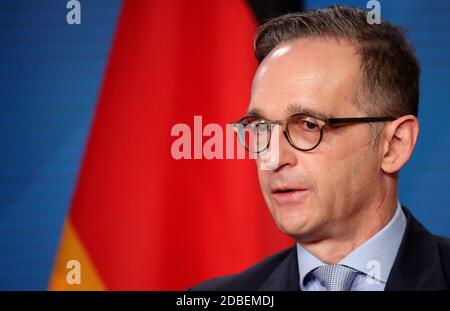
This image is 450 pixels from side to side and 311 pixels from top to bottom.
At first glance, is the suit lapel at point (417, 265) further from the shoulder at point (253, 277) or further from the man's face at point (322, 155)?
the shoulder at point (253, 277)

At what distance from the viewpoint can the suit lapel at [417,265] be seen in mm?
1458

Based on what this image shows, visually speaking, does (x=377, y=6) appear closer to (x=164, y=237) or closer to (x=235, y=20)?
(x=235, y=20)

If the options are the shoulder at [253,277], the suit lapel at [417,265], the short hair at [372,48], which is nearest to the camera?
the suit lapel at [417,265]

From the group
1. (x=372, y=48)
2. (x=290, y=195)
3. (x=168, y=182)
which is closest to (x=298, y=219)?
(x=290, y=195)

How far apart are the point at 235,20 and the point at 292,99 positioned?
713 mm

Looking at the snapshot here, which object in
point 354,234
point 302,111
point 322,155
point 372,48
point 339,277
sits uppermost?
point 372,48

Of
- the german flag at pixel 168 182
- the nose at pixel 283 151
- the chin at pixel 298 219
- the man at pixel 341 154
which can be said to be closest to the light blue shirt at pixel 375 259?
the man at pixel 341 154

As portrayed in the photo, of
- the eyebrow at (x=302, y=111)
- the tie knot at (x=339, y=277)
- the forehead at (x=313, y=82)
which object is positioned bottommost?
the tie knot at (x=339, y=277)

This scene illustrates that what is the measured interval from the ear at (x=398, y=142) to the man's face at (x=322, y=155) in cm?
3

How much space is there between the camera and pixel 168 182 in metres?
2.12

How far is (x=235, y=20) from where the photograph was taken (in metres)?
2.14

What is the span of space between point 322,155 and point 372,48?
0.31 meters

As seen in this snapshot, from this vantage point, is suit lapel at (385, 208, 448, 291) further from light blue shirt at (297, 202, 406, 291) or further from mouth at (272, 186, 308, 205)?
mouth at (272, 186, 308, 205)

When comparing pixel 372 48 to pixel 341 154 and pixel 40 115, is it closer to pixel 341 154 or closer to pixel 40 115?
pixel 341 154
